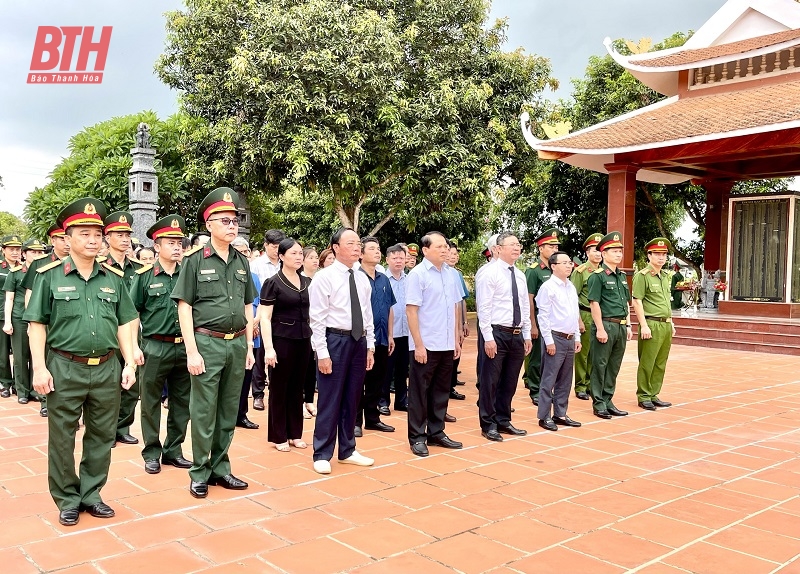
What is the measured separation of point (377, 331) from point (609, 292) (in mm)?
2335

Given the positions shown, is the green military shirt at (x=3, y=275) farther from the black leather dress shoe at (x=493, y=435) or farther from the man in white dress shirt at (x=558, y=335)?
the man in white dress shirt at (x=558, y=335)

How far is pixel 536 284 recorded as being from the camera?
24.1 ft

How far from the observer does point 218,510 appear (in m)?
3.85

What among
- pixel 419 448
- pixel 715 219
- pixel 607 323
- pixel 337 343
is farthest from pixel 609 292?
pixel 715 219

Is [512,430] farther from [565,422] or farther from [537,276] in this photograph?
[537,276]

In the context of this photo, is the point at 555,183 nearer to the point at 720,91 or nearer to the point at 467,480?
the point at 720,91

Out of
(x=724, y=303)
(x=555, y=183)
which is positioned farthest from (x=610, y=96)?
(x=724, y=303)

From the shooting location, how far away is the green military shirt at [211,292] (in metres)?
4.09

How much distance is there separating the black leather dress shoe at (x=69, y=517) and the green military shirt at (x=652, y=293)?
543 centimetres

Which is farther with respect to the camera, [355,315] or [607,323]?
[607,323]

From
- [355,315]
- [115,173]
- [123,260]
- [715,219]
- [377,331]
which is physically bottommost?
[377,331]

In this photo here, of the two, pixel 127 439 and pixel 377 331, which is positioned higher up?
pixel 377 331

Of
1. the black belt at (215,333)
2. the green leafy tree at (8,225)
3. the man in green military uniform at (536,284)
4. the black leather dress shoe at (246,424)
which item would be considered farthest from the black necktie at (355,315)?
the green leafy tree at (8,225)

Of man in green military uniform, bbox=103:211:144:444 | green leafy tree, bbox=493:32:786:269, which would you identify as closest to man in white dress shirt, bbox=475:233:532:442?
man in green military uniform, bbox=103:211:144:444
